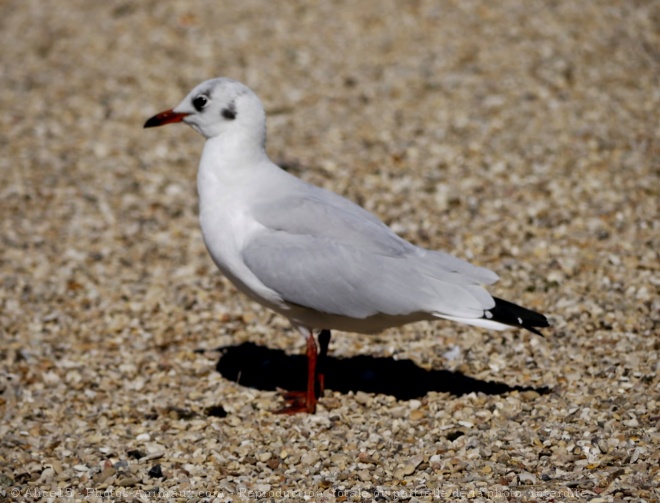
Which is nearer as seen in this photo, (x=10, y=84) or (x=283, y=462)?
(x=283, y=462)

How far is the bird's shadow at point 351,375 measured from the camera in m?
4.87

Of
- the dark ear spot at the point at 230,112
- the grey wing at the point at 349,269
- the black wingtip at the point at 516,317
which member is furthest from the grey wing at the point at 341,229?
the dark ear spot at the point at 230,112

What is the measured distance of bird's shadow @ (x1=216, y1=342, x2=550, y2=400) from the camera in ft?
16.0

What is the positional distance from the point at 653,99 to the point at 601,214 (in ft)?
6.12

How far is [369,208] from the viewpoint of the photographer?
672 centimetres

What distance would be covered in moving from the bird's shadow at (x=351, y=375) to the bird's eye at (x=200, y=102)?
152 centimetres

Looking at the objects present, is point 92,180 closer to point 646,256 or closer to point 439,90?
point 439,90

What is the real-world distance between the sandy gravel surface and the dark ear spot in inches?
58.5

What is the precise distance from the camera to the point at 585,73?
8070mm

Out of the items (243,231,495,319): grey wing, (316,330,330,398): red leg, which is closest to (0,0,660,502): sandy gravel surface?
(316,330,330,398): red leg

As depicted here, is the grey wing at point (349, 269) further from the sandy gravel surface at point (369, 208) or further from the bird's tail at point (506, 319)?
the sandy gravel surface at point (369, 208)

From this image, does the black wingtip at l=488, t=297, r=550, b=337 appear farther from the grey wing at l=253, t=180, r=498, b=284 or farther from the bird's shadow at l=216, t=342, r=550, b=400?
the bird's shadow at l=216, t=342, r=550, b=400

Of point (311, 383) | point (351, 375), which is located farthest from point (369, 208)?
point (311, 383)

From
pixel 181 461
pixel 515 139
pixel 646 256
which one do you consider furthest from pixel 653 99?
pixel 181 461
